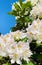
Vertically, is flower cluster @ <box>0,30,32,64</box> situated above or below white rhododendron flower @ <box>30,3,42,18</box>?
below

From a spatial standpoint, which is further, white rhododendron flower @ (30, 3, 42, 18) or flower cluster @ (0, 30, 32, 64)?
white rhododendron flower @ (30, 3, 42, 18)

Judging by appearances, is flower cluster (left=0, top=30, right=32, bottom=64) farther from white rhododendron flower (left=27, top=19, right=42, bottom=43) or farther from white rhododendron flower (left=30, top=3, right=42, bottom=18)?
white rhododendron flower (left=30, top=3, right=42, bottom=18)

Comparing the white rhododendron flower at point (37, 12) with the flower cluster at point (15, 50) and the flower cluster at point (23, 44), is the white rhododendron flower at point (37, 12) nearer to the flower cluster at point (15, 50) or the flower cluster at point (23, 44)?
the flower cluster at point (23, 44)

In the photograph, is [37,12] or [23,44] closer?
[23,44]

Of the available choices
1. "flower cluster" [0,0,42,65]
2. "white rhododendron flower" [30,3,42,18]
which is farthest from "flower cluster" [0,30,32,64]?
"white rhododendron flower" [30,3,42,18]

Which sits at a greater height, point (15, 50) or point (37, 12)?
point (37, 12)

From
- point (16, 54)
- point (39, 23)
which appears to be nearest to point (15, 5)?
point (39, 23)

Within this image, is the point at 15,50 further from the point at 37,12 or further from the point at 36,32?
the point at 37,12

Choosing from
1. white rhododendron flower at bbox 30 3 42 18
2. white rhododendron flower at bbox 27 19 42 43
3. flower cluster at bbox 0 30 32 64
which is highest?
white rhododendron flower at bbox 30 3 42 18

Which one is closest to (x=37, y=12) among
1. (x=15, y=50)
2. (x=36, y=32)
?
(x=36, y=32)

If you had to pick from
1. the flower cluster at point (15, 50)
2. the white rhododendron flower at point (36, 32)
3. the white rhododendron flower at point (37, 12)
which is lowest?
the flower cluster at point (15, 50)

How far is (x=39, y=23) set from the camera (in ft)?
8.54

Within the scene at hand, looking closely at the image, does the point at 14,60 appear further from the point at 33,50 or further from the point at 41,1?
the point at 41,1

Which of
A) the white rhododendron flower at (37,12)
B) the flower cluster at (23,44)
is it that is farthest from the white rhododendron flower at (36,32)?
the white rhododendron flower at (37,12)
